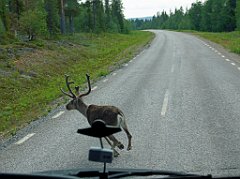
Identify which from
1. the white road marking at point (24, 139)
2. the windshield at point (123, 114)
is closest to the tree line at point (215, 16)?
the windshield at point (123, 114)

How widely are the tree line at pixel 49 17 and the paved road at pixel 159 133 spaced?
16753 mm

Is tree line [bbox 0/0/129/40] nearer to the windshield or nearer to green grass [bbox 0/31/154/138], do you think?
green grass [bbox 0/31/154/138]

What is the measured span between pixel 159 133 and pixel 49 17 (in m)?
37.5

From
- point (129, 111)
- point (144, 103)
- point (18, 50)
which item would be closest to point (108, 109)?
point (129, 111)

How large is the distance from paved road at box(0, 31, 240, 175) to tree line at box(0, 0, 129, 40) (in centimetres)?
1675

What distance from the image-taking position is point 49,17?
142 ft

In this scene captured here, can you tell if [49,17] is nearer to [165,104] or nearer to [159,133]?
[165,104]

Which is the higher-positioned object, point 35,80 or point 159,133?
point 159,133

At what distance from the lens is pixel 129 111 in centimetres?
1067

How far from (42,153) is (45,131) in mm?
1865

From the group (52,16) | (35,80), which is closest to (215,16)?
→ (52,16)

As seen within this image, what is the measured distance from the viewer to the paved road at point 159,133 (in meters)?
6.54

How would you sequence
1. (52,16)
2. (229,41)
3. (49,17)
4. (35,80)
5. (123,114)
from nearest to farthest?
1. (123,114)
2. (35,80)
3. (229,41)
4. (49,17)
5. (52,16)

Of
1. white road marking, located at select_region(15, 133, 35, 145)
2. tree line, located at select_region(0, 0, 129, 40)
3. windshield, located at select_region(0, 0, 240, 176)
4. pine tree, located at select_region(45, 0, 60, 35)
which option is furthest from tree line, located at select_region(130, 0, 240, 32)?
white road marking, located at select_region(15, 133, 35, 145)
